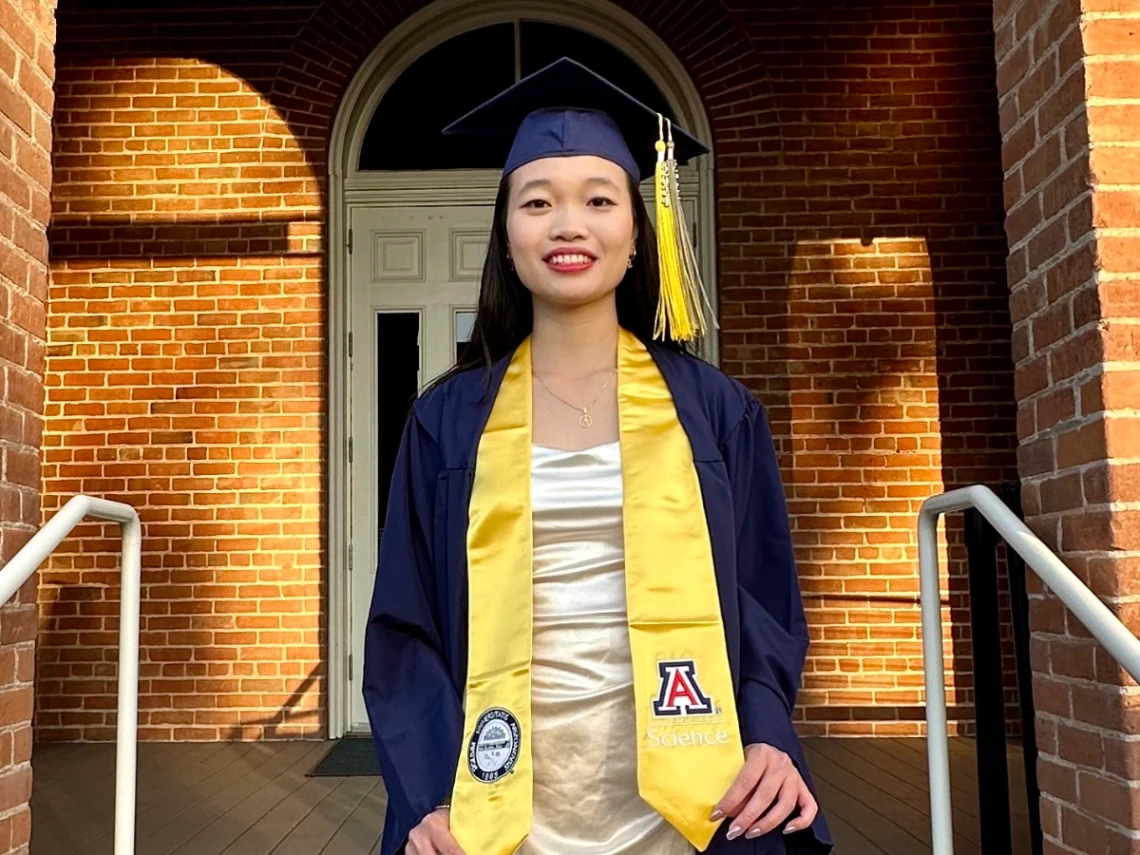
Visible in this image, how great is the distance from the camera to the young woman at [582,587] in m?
1.42

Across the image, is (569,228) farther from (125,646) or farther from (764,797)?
(125,646)

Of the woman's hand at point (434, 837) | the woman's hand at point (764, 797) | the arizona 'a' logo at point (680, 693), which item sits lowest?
the woman's hand at point (434, 837)

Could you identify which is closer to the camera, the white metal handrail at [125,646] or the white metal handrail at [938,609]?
the white metal handrail at [938,609]

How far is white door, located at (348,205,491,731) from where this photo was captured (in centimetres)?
557

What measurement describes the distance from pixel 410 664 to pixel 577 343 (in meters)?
0.55

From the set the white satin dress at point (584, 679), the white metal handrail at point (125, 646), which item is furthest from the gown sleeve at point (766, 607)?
the white metal handrail at point (125, 646)

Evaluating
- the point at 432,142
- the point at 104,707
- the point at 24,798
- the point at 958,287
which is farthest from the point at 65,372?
the point at 958,287

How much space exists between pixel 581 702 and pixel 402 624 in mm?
277

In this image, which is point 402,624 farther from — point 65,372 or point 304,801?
point 65,372

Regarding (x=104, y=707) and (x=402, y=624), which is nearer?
(x=402, y=624)

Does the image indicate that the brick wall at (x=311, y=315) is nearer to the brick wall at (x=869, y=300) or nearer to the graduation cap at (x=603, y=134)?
the brick wall at (x=869, y=300)

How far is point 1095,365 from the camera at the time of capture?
1.99 m

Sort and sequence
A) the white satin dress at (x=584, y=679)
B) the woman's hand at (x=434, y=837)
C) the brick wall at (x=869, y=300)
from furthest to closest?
1. the brick wall at (x=869, y=300)
2. the white satin dress at (x=584, y=679)
3. the woman's hand at (x=434, y=837)

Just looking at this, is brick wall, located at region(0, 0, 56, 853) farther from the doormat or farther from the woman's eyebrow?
the doormat
